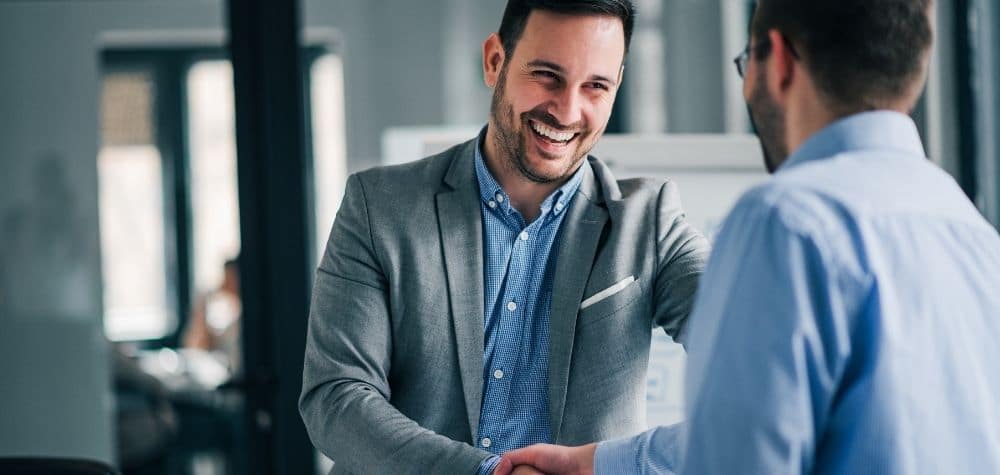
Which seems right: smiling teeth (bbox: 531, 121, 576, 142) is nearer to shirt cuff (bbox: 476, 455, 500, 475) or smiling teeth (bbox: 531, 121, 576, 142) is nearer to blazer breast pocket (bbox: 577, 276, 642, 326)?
blazer breast pocket (bbox: 577, 276, 642, 326)

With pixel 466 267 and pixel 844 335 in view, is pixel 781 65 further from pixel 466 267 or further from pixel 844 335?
pixel 466 267

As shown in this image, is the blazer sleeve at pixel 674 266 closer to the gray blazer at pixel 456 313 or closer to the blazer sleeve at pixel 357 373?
the gray blazer at pixel 456 313

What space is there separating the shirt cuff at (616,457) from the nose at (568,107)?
20.2 inches

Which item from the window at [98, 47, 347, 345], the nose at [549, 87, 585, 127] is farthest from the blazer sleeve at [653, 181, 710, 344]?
the window at [98, 47, 347, 345]

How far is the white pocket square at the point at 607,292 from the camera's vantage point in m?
1.70

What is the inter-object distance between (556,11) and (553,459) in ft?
2.34

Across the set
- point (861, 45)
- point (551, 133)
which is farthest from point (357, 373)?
point (861, 45)

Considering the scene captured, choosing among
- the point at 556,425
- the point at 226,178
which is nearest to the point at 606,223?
the point at 556,425

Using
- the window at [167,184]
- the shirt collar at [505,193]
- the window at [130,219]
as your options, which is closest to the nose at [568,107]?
the shirt collar at [505,193]

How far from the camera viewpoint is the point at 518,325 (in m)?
1.73

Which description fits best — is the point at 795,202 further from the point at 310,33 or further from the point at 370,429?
the point at 310,33

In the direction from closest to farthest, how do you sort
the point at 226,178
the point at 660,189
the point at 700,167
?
the point at 660,189, the point at 700,167, the point at 226,178

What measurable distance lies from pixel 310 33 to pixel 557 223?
1.97m

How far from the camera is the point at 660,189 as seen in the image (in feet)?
5.93
